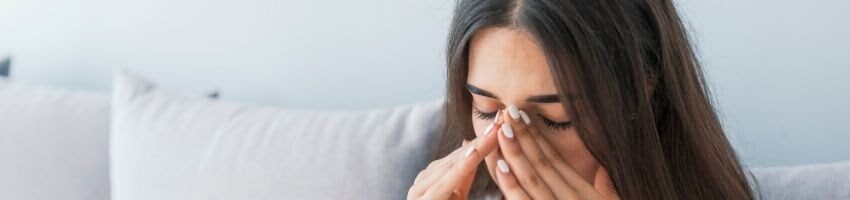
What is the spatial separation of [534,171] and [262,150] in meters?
0.38

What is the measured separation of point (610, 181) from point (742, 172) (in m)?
0.18

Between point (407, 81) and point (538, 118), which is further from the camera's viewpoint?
point (407, 81)

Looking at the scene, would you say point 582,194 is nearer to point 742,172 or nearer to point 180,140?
point 742,172

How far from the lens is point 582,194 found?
852mm

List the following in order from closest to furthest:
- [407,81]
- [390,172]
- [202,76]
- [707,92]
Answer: [707,92] < [390,172] < [407,81] < [202,76]

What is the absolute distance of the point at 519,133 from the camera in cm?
82

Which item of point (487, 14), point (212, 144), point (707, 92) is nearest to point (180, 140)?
point (212, 144)

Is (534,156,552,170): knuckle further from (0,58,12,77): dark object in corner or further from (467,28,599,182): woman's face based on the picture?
(0,58,12,77): dark object in corner

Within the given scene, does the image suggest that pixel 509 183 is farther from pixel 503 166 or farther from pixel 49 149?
pixel 49 149

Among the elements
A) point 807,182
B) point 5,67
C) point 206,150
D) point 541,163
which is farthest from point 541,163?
point 5,67

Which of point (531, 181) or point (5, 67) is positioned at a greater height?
point (5, 67)

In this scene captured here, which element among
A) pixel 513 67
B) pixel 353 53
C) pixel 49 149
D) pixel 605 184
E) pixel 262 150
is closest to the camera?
pixel 513 67

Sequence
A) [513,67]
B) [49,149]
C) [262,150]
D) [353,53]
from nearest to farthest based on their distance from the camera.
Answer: [513,67]
[262,150]
[49,149]
[353,53]

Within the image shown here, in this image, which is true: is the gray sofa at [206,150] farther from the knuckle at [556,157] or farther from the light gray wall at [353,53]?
the knuckle at [556,157]
